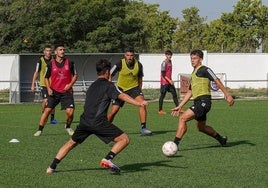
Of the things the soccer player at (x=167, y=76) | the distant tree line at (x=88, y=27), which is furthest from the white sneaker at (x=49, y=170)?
the distant tree line at (x=88, y=27)

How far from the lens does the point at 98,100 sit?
8648mm

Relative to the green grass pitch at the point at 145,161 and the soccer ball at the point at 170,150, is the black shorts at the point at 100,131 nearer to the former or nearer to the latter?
the green grass pitch at the point at 145,161

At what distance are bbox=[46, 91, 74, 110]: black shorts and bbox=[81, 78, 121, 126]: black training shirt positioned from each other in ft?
17.5

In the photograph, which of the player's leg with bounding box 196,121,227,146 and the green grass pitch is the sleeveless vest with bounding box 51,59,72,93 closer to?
the green grass pitch

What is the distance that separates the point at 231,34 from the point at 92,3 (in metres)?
14.0

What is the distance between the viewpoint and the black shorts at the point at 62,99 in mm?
14023

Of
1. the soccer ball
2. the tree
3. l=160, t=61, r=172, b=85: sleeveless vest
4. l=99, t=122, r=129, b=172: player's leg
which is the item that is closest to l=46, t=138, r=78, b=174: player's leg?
l=99, t=122, r=129, b=172: player's leg

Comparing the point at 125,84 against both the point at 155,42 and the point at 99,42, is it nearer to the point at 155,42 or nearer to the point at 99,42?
the point at 99,42

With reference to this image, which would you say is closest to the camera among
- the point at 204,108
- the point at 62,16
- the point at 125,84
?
the point at 204,108

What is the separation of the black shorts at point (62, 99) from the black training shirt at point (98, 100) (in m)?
5.32

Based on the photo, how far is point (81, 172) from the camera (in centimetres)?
903

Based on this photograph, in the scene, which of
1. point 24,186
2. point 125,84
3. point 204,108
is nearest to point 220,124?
point 125,84

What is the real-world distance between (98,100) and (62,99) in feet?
18.3

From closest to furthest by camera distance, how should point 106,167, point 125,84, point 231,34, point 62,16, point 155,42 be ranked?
point 106,167 → point 125,84 → point 62,16 → point 231,34 → point 155,42
